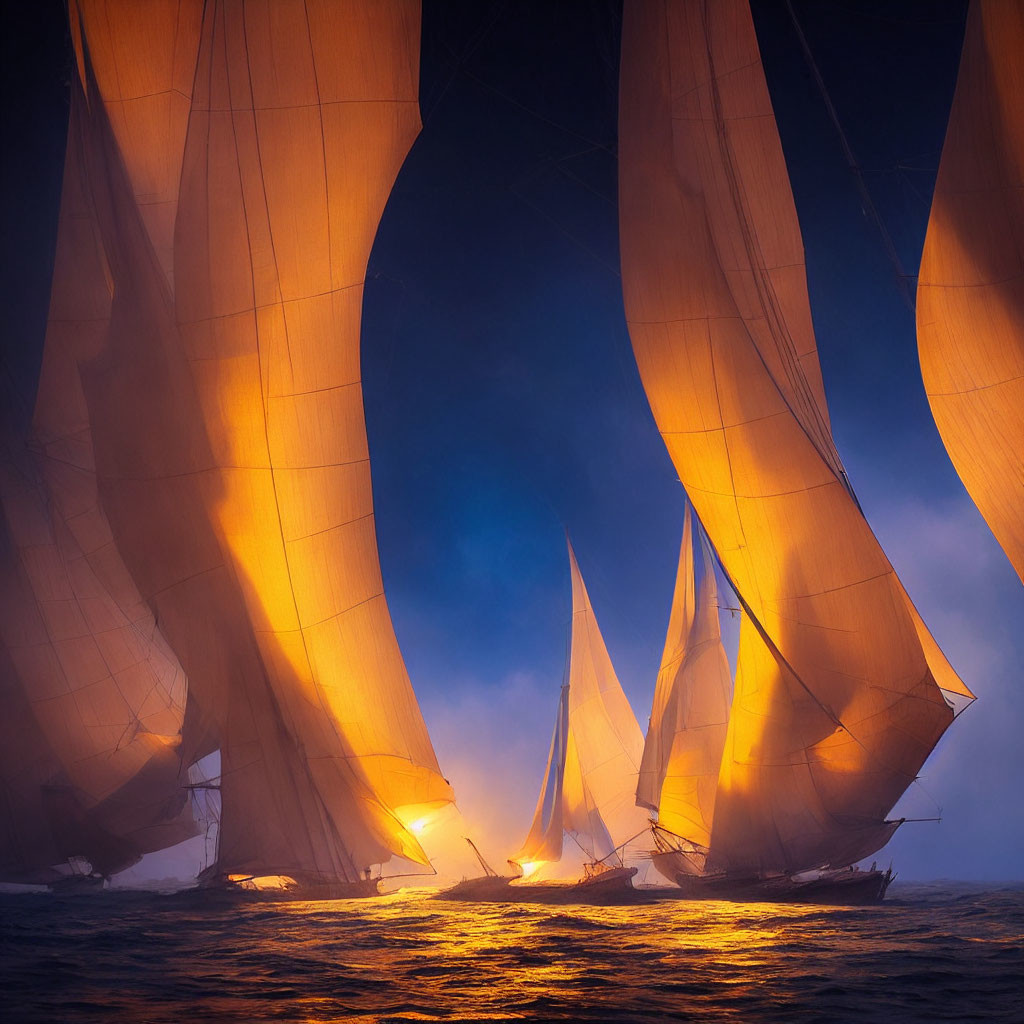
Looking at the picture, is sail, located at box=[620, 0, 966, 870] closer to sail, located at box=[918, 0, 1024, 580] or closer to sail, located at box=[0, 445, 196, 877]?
sail, located at box=[918, 0, 1024, 580]

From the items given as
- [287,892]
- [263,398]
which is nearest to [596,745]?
[287,892]

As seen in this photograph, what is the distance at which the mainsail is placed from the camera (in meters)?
21.4

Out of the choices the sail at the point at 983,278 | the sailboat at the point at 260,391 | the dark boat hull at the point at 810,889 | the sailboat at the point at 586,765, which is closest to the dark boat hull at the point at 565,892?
the sailboat at the point at 586,765

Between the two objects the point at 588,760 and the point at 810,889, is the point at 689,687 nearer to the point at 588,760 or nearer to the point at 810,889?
the point at 588,760

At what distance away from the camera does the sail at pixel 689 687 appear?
19422 mm

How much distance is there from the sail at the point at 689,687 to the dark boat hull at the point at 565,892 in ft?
7.16

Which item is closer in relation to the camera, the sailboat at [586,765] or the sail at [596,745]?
the sailboat at [586,765]

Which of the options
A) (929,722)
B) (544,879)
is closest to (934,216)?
(929,722)

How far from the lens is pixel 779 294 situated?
14.5 m

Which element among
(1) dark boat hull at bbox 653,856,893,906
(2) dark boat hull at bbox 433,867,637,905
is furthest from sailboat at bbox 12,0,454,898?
(1) dark boat hull at bbox 653,856,893,906

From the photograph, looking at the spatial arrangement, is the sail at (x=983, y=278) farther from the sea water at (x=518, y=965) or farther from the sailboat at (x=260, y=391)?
the sailboat at (x=260, y=391)

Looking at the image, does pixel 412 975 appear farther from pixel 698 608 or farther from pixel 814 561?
pixel 698 608

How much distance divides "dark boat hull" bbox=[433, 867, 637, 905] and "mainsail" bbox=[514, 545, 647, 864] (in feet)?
8.94

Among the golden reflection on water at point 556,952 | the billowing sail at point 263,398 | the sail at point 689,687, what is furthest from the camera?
the sail at point 689,687
